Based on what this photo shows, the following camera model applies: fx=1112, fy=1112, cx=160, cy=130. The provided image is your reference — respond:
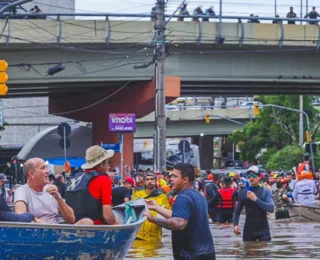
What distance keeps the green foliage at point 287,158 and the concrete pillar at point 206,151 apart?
34.5 metres

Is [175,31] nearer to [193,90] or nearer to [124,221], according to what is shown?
[193,90]

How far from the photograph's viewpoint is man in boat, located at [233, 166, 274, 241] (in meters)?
17.5

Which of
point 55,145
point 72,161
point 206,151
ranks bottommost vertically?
point 72,161

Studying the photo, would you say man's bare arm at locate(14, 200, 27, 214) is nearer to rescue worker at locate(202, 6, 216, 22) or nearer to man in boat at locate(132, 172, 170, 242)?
man in boat at locate(132, 172, 170, 242)

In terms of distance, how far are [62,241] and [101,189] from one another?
1128 millimetres

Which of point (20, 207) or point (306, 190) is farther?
point (306, 190)

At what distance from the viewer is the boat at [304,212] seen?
29172mm

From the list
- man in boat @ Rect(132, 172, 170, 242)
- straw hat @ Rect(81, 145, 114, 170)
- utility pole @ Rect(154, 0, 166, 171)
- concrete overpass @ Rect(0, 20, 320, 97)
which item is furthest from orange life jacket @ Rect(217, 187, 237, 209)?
concrete overpass @ Rect(0, 20, 320, 97)

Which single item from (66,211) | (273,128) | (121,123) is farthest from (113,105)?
(66,211)

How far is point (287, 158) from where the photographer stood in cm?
7200

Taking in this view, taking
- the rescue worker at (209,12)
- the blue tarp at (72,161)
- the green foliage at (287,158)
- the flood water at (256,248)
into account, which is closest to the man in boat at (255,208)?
the flood water at (256,248)

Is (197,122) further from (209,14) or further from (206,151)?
(209,14)

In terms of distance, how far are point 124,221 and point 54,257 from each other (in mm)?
3046

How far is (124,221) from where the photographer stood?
13.5 m
